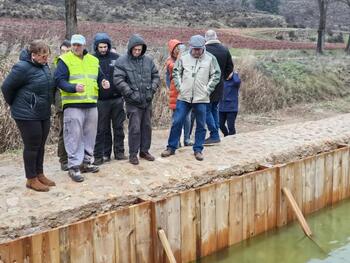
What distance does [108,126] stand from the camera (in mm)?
7141

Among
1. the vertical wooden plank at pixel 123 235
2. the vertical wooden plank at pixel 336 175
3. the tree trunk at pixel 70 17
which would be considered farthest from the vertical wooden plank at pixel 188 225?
the tree trunk at pixel 70 17

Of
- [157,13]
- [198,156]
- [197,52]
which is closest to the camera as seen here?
[197,52]

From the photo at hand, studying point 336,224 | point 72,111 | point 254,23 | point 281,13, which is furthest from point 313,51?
point 281,13

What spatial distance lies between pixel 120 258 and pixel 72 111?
1.70 metres

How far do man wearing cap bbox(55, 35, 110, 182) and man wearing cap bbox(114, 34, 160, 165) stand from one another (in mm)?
459

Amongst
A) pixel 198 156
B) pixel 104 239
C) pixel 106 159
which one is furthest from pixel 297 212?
pixel 104 239

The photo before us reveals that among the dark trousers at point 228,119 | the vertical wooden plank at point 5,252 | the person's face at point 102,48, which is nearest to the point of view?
the vertical wooden plank at point 5,252

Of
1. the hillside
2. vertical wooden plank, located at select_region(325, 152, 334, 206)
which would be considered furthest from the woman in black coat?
the hillside

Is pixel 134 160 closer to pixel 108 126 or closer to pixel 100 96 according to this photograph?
pixel 108 126

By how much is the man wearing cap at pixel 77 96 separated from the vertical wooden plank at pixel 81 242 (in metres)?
0.81

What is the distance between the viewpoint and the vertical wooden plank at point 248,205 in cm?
692

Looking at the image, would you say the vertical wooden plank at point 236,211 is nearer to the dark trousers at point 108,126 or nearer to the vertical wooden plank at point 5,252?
the dark trousers at point 108,126

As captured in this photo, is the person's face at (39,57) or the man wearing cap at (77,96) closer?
the person's face at (39,57)

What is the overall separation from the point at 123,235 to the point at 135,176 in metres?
0.90
